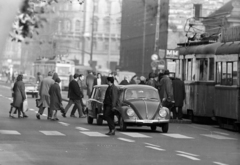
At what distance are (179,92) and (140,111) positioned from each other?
6.19 m

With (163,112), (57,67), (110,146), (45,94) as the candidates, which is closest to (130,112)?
(163,112)

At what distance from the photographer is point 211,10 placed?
83.4 meters

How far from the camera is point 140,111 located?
22859mm

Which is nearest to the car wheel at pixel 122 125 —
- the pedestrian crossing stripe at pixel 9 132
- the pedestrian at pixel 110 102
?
the pedestrian at pixel 110 102

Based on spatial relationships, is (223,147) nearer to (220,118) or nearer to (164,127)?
(164,127)

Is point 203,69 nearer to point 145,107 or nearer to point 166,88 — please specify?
point 166,88

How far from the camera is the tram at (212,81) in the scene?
81.0 ft

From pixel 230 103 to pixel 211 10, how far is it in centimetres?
5966

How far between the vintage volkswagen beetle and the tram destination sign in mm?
3547

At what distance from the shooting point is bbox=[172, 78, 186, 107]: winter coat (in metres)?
28.8

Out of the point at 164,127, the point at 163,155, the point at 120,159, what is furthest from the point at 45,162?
the point at 164,127

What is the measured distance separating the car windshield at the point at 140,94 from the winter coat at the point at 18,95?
6.75m

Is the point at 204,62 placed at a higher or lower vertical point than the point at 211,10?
lower

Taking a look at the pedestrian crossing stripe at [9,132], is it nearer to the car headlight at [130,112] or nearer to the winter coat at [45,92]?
the car headlight at [130,112]
